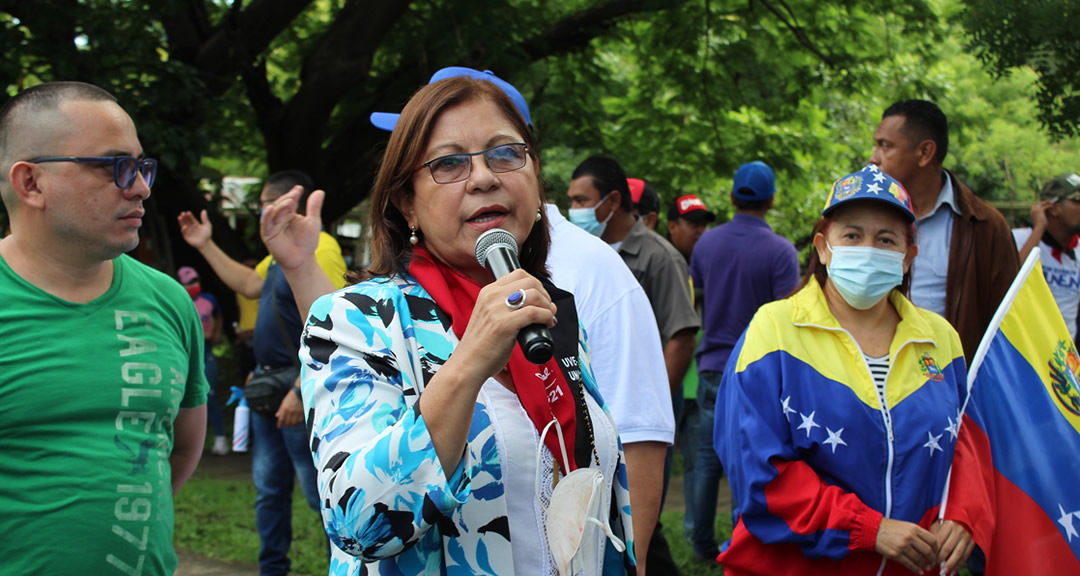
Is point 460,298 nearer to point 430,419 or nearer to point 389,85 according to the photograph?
point 430,419

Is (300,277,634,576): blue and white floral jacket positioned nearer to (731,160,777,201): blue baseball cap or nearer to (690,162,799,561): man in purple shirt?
(690,162,799,561): man in purple shirt

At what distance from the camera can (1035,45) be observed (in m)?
4.58

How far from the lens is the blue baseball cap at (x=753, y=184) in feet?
20.6

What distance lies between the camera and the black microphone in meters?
1.57

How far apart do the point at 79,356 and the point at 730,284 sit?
4.22 m

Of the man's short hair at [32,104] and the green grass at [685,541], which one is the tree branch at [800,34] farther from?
the man's short hair at [32,104]

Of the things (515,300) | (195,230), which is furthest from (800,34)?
(515,300)

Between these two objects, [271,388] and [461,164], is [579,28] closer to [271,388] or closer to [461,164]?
[271,388]

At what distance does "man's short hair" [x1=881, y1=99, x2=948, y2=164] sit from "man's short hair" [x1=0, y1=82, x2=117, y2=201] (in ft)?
11.2

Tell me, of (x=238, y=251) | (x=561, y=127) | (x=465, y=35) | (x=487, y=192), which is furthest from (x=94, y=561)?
(x=238, y=251)

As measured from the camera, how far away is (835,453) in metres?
3.03

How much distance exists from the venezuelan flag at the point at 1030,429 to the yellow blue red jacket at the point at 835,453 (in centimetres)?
15

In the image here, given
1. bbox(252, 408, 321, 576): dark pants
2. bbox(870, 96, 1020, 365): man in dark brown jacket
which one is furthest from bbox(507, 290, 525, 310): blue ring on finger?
bbox(252, 408, 321, 576): dark pants

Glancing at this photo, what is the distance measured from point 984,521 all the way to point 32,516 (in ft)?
9.36
